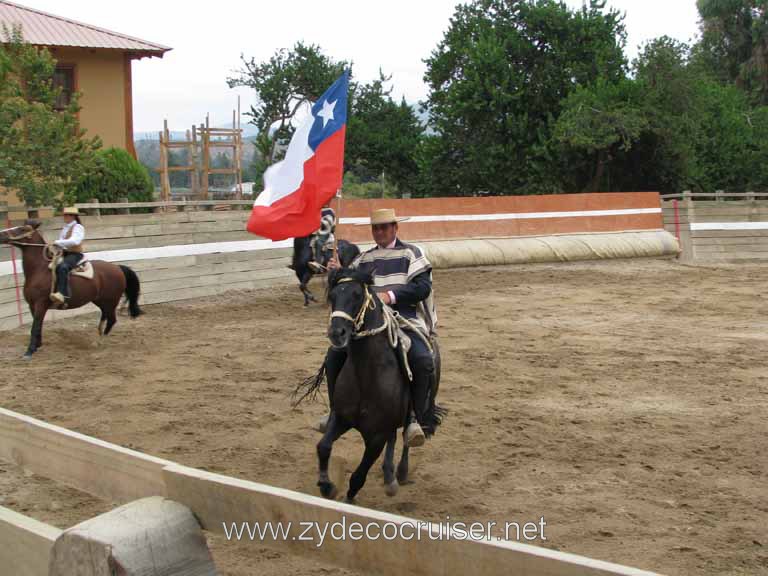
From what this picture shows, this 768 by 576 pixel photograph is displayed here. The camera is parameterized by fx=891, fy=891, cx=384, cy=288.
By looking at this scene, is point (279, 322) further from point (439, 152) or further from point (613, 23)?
point (613, 23)

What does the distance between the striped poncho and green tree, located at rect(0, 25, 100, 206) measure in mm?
11302

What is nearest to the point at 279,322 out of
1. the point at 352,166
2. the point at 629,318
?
the point at 629,318

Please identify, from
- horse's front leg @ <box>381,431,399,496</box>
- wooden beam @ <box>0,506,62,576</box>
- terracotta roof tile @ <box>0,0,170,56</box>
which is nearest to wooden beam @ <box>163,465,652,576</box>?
wooden beam @ <box>0,506,62,576</box>

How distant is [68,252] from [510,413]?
684 cm

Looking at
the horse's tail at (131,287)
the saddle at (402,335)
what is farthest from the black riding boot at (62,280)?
the saddle at (402,335)

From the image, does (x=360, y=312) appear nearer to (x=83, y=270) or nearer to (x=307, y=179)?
(x=307, y=179)

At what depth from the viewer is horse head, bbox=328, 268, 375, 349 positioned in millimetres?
5383

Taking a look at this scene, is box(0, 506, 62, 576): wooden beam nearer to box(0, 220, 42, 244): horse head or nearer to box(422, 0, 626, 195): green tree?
box(0, 220, 42, 244): horse head

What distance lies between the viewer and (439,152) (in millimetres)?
35906

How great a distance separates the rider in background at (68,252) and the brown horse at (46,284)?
0.45ft

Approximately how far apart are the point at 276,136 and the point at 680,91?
1777 centimetres

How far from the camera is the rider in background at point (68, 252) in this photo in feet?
39.2

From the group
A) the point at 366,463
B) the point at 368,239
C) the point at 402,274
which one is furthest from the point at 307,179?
the point at 368,239

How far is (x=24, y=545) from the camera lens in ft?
10.5
